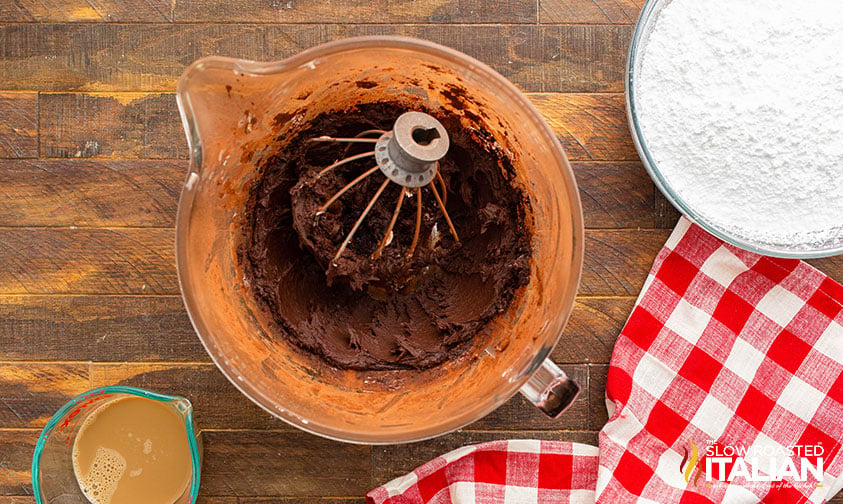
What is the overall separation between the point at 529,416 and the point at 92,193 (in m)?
0.79

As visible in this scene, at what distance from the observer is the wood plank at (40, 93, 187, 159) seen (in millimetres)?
1083

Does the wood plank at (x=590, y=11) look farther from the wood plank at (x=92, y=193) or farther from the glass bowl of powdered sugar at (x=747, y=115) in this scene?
the wood plank at (x=92, y=193)

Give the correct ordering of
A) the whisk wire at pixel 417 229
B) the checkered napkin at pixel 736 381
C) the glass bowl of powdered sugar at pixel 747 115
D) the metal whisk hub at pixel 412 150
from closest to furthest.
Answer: the metal whisk hub at pixel 412 150, the whisk wire at pixel 417 229, the glass bowl of powdered sugar at pixel 747 115, the checkered napkin at pixel 736 381

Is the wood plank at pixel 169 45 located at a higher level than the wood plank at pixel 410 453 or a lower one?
higher

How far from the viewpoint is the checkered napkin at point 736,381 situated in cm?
111

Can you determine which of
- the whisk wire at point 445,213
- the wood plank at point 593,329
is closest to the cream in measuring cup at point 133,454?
the whisk wire at point 445,213

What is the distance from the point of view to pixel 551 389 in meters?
0.82

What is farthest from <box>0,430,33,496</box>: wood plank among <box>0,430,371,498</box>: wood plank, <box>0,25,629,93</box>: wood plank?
<box>0,25,629,93</box>: wood plank

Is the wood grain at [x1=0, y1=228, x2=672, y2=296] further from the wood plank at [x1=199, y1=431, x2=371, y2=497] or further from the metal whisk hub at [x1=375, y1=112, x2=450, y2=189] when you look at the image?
the metal whisk hub at [x1=375, y1=112, x2=450, y2=189]

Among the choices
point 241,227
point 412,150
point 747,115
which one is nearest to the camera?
point 412,150

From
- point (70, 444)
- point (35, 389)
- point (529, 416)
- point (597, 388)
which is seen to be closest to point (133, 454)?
point (70, 444)

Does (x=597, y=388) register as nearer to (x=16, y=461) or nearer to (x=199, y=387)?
(x=199, y=387)

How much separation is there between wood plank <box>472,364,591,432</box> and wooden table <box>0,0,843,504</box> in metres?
0.22

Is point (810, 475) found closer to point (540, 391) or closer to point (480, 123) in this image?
point (540, 391)
